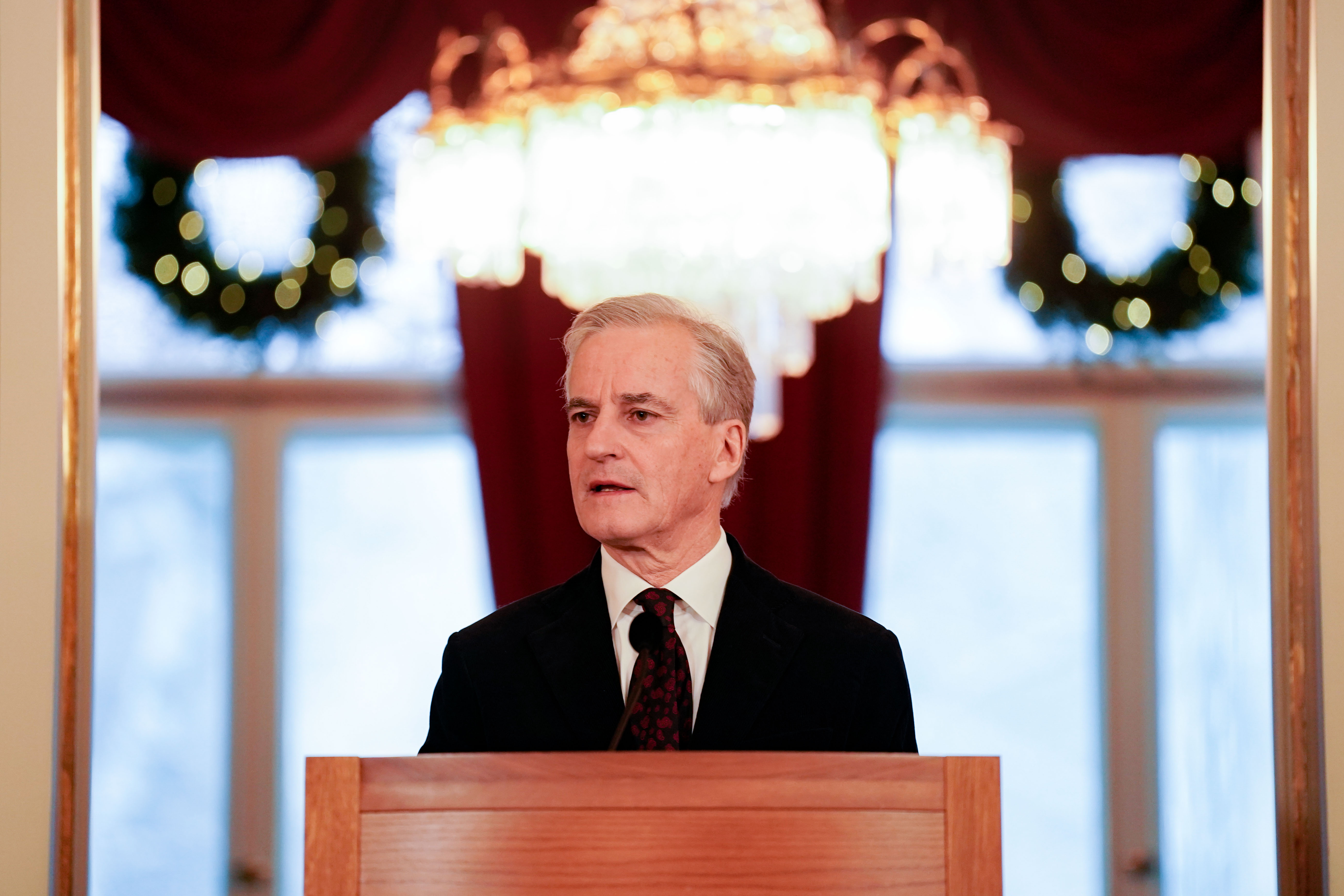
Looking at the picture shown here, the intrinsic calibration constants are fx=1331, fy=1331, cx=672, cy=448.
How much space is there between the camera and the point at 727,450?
190 centimetres

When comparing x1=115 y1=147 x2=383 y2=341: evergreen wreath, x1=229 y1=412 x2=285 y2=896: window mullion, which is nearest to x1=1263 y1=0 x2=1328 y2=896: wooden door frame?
x1=115 y1=147 x2=383 y2=341: evergreen wreath

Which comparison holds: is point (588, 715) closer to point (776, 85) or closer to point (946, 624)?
point (776, 85)

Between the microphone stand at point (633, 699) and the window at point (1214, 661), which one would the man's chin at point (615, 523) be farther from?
the window at point (1214, 661)

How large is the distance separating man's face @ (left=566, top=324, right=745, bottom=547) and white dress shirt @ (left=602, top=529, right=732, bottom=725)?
0.06m

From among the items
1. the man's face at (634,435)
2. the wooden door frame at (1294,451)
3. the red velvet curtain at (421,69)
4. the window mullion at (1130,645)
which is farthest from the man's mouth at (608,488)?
the window mullion at (1130,645)

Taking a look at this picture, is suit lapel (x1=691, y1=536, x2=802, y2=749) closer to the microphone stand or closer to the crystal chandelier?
the microphone stand

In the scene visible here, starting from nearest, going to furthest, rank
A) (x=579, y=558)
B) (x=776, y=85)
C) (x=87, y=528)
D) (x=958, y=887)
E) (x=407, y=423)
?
(x=958, y=887) < (x=87, y=528) < (x=776, y=85) < (x=579, y=558) < (x=407, y=423)

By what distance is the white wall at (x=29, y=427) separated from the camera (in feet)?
6.69

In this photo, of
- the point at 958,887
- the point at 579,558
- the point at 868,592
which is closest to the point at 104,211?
the point at 579,558

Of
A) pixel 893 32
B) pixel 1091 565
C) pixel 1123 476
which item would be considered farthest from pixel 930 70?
pixel 1091 565

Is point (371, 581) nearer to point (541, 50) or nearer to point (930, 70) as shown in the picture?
point (541, 50)

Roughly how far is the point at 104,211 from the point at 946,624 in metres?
2.70

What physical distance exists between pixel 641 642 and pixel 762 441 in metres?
2.00

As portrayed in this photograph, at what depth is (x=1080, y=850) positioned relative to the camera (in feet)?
12.3
